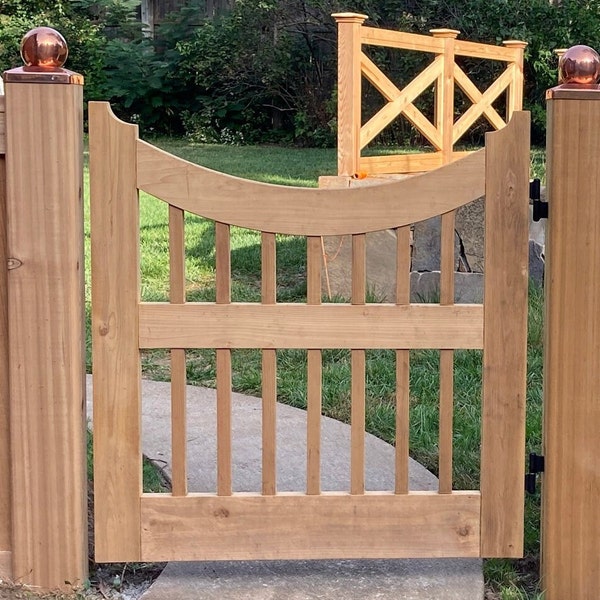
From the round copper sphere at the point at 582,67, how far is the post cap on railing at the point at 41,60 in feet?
4.20

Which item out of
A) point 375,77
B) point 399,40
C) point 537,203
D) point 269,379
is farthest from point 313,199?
point 399,40

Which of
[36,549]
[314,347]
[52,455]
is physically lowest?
[36,549]

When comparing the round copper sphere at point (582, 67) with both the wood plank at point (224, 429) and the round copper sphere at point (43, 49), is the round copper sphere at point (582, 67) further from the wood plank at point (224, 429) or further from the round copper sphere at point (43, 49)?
the round copper sphere at point (43, 49)

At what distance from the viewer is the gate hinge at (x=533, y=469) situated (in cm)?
268

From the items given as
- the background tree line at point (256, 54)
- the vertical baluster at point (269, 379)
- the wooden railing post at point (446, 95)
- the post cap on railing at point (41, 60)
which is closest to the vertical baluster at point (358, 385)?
the vertical baluster at point (269, 379)

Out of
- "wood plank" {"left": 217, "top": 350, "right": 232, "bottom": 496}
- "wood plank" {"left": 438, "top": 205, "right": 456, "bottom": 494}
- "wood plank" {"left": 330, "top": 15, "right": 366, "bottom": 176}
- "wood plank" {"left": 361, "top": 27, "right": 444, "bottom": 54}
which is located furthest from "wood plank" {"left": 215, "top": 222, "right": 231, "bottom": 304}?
"wood plank" {"left": 361, "top": 27, "right": 444, "bottom": 54}

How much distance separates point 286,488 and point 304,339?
909mm

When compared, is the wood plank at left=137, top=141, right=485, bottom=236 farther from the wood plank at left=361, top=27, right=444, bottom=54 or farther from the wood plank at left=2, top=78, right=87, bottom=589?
the wood plank at left=361, top=27, right=444, bottom=54

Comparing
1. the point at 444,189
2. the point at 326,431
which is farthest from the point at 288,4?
the point at 444,189

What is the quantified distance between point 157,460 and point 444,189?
1.66 m

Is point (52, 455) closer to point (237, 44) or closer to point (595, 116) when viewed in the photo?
point (595, 116)

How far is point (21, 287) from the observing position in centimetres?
252

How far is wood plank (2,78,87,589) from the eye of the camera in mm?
2475

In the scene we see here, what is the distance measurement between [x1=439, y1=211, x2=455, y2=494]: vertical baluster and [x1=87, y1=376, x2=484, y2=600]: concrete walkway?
284 mm
